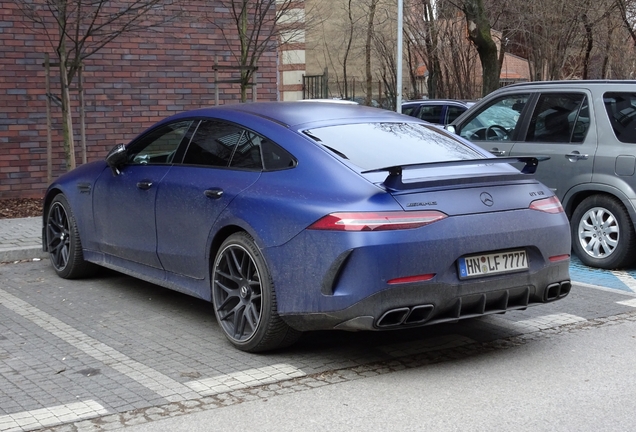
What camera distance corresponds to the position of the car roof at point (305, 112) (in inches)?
250

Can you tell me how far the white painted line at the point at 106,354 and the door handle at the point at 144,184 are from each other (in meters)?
1.21

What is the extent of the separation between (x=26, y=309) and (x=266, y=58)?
362 inches

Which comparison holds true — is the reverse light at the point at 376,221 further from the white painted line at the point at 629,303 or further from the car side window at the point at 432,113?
the car side window at the point at 432,113

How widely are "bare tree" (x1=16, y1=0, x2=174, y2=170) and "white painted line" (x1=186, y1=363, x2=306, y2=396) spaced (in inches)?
302

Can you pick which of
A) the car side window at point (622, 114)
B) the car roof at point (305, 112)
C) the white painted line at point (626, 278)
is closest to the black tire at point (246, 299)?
the car roof at point (305, 112)

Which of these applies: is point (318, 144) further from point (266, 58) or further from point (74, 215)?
point (266, 58)

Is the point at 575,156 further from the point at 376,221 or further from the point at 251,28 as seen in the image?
the point at 251,28

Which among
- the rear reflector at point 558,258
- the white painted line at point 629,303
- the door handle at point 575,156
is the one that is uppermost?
the door handle at point 575,156

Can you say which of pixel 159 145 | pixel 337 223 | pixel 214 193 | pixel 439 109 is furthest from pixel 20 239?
pixel 439 109

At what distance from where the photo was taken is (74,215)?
8234 mm

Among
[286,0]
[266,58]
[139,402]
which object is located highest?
[286,0]

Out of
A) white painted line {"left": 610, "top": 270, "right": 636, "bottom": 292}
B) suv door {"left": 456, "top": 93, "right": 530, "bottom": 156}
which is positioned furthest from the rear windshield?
suv door {"left": 456, "top": 93, "right": 530, "bottom": 156}

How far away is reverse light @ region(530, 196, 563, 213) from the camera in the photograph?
231 inches

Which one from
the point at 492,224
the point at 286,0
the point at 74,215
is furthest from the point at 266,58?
the point at 492,224
